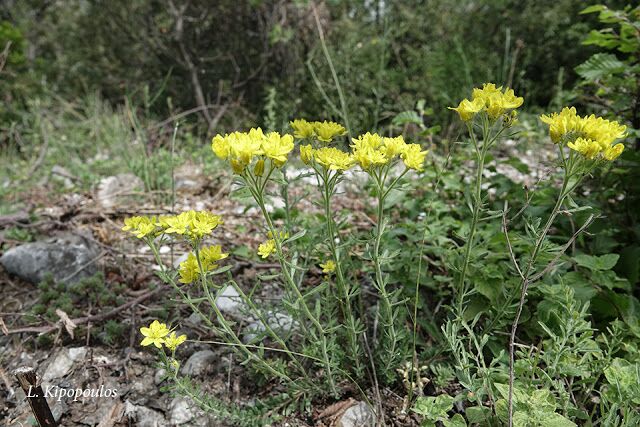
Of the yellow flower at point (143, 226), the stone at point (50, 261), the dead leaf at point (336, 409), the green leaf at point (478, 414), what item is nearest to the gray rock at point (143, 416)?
the dead leaf at point (336, 409)

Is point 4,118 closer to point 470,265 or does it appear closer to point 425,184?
point 425,184

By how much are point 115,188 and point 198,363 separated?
206 cm

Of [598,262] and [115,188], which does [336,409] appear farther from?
[115,188]

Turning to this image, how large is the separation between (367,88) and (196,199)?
295 cm

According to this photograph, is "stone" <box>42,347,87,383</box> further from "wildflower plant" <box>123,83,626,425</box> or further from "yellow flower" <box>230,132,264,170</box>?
"yellow flower" <box>230,132,264,170</box>

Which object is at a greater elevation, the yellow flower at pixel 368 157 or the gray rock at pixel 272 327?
the yellow flower at pixel 368 157

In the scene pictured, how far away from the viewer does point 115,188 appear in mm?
3307

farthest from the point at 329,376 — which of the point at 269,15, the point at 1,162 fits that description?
the point at 269,15

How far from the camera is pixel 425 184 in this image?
254 cm

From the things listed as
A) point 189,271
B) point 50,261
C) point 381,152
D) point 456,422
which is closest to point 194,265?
point 189,271

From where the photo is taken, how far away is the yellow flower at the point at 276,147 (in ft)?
3.46

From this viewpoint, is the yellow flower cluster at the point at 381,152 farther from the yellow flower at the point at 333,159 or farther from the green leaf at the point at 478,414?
the green leaf at the point at 478,414
